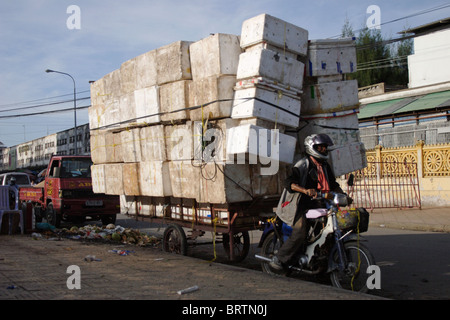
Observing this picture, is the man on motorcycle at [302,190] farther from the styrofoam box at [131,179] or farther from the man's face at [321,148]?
the styrofoam box at [131,179]

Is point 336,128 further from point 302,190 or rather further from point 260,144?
point 302,190

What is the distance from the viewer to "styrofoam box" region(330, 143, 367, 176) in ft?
21.2

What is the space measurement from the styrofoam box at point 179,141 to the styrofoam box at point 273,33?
59.8 inches

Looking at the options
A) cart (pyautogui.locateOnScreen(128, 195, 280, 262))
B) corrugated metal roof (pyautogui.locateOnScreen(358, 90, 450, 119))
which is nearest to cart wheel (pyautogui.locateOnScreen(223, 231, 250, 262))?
cart (pyautogui.locateOnScreen(128, 195, 280, 262))

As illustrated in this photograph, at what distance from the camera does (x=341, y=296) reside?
457cm

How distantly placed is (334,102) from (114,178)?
4.31 m

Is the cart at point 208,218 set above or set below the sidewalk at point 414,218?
above

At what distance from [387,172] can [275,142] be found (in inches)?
476

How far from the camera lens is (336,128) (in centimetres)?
661

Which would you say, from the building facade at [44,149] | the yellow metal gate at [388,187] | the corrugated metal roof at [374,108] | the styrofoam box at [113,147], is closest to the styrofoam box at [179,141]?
the styrofoam box at [113,147]

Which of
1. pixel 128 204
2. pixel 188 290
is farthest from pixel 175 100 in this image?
pixel 188 290

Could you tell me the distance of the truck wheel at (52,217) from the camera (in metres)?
13.7

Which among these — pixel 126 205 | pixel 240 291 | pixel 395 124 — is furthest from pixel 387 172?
pixel 240 291

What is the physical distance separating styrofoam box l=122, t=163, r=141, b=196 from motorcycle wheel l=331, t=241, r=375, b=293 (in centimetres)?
389
